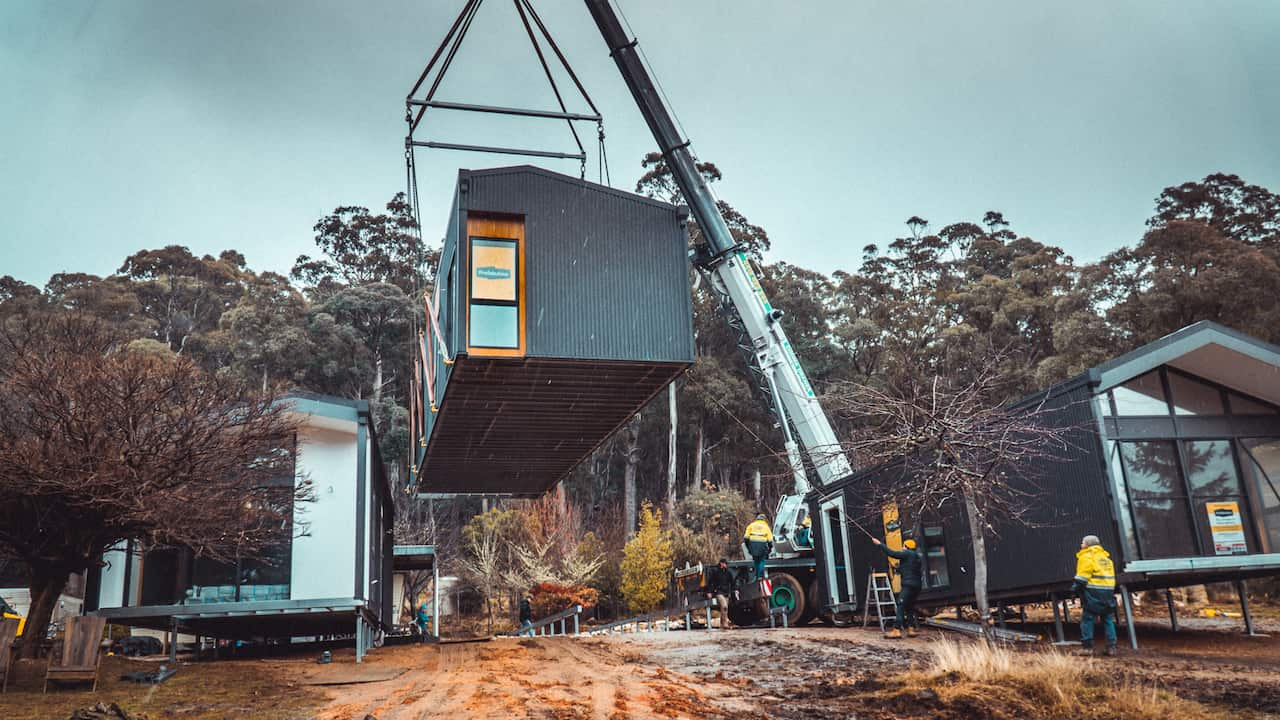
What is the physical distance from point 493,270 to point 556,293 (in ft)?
2.73

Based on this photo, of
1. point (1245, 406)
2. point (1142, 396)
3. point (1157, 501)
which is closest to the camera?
point (1157, 501)

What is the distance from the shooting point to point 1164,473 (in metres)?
12.7

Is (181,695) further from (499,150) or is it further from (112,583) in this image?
(499,150)

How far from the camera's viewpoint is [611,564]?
32.6 m

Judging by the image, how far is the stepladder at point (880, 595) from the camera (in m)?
15.3

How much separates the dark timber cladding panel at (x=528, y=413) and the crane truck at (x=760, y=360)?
4.26 metres

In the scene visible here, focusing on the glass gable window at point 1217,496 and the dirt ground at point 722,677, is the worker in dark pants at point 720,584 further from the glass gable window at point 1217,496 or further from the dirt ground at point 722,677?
the glass gable window at point 1217,496

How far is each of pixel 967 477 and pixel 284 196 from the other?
150 feet

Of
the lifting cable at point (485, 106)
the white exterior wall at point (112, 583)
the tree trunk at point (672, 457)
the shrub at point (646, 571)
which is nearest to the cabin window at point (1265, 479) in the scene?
the lifting cable at point (485, 106)

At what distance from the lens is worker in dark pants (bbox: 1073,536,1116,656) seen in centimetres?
1116

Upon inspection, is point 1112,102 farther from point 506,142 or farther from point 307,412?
point 307,412

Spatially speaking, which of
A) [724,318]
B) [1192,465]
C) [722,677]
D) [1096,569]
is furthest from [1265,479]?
[724,318]

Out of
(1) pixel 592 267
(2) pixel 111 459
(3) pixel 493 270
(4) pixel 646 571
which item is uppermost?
(1) pixel 592 267

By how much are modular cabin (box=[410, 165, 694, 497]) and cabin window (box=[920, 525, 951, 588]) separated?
5639 mm
